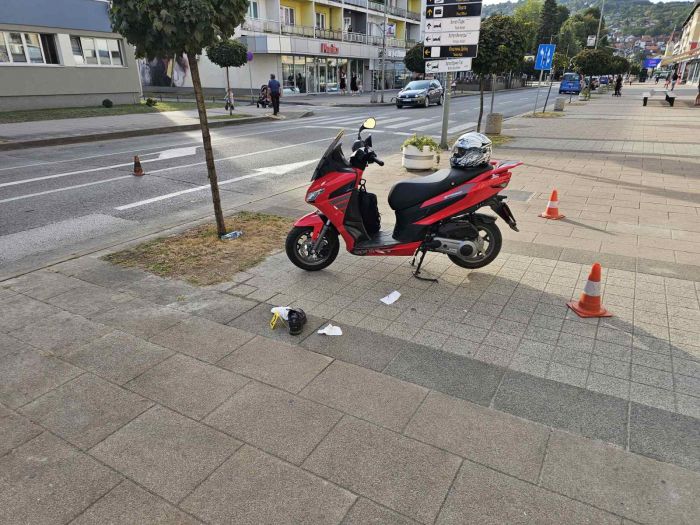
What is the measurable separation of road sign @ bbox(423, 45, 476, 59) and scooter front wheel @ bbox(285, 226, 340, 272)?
30.6 feet

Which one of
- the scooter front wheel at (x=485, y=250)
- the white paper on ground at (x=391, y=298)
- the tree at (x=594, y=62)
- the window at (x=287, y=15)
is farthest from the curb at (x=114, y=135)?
the tree at (x=594, y=62)

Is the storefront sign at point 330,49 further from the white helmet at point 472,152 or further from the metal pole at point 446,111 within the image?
the white helmet at point 472,152

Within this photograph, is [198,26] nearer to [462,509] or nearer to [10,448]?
[10,448]

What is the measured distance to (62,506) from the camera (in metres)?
2.43

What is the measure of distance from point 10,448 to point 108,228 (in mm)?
5133

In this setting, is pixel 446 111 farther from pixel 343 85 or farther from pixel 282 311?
pixel 343 85

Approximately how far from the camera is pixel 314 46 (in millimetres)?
39031

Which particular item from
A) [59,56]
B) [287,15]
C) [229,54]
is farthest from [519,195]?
[287,15]

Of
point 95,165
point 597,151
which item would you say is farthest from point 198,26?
point 597,151

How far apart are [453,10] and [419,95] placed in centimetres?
1740

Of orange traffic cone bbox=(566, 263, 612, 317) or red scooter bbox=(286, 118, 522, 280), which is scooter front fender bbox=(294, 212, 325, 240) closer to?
red scooter bbox=(286, 118, 522, 280)

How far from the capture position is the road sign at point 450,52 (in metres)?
12.4

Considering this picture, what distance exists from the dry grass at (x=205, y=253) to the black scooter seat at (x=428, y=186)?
1.85m

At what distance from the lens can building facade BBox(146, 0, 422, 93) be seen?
1467 inches
